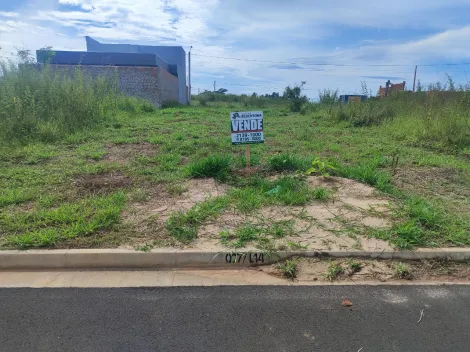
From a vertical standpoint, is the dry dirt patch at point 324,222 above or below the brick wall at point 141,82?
below

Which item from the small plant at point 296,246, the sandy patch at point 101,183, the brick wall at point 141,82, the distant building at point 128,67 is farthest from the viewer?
the brick wall at point 141,82

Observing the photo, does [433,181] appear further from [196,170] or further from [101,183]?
[101,183]

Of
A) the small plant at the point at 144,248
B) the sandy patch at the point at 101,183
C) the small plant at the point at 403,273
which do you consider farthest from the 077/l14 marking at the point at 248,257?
the sandy patch at the point at 101,183

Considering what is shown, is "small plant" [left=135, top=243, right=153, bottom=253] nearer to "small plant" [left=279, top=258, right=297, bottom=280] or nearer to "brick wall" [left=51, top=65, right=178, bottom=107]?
"small plant" [left=279, top=258, right=297, bottom=280]

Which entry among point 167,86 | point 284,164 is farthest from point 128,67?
point 284,164

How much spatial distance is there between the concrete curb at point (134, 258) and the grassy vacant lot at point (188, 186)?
140 millimetres

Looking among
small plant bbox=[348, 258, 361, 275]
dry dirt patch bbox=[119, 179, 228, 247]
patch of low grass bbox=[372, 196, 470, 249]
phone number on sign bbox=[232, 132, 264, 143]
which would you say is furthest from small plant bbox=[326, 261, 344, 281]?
phone number on sign bbox=[232, 132, 264, 143]


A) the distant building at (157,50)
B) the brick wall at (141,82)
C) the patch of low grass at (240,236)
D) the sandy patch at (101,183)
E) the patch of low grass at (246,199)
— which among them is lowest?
the patch of low grass at (240,236)

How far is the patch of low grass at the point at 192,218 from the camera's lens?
12.2 ft

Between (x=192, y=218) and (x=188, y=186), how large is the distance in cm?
131

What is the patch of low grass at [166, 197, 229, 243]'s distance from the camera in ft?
12.2

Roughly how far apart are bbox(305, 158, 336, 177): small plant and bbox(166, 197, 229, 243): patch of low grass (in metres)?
1.86

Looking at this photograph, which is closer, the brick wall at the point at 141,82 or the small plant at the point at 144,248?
the small plant at the point at 144,248

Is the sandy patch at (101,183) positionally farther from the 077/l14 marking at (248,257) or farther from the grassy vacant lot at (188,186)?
the 077/l14 marking at (248,257)
